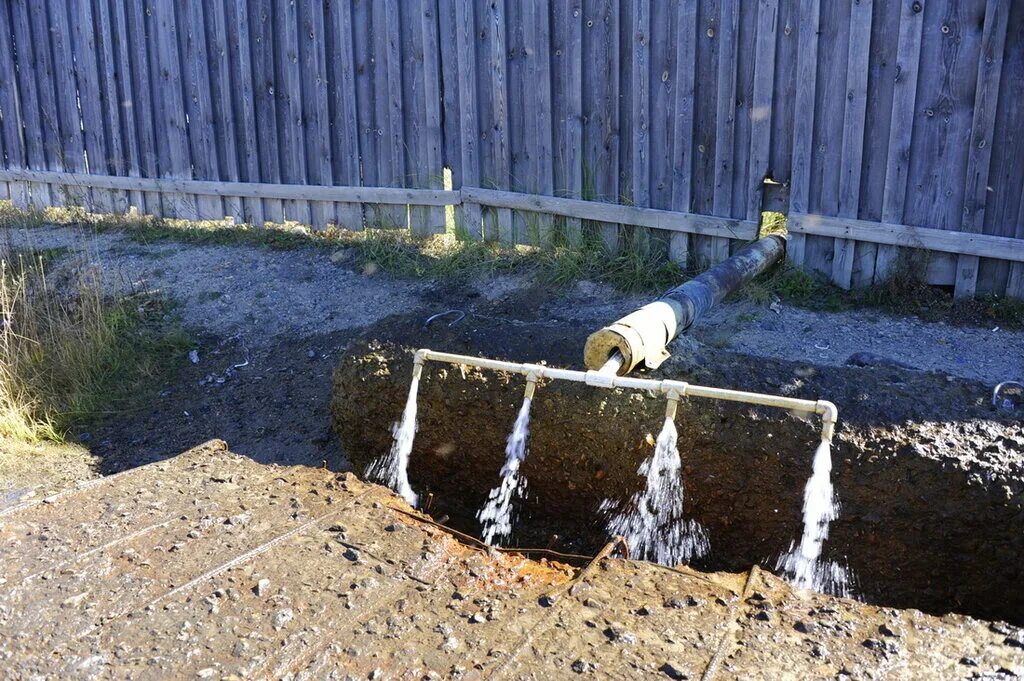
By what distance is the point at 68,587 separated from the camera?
3441 millimetres

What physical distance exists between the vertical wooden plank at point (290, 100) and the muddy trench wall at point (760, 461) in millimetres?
3124

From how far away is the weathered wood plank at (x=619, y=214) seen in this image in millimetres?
5672

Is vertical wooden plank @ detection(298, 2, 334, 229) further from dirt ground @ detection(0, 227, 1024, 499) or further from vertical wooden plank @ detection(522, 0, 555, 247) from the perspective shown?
vertical wooden plank @ detection(522, 0, 555, 247)

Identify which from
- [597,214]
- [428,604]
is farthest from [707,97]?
[428,604]

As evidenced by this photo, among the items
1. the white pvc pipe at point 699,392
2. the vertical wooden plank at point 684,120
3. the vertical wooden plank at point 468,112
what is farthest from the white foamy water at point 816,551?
the vertical wooden plank at point 468,112

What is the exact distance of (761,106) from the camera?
214 inches

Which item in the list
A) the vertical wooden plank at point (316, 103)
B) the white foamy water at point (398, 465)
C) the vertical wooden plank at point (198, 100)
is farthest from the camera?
the vertical wooden plank at point (198, 100)

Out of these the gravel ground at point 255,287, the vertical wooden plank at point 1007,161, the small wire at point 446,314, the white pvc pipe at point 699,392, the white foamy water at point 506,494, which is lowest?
the white foamy water at point 506,494

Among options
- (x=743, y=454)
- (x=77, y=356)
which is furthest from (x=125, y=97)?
(x=743, y=454)

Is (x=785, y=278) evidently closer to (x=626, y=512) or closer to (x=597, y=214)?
(x=597, y=214)

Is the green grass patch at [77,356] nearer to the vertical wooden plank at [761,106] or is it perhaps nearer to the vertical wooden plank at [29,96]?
the vertical wooden plank at [29,96]

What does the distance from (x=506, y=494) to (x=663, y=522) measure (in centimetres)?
76

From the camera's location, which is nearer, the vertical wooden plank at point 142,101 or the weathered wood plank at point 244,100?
the weathered wood plank at point 244,100

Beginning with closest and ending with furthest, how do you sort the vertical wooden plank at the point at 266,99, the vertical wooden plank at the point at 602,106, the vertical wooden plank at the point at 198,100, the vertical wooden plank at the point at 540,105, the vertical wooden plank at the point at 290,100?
the vertical wooden plank at the point at 602,106 < the vertical wooden plank at the point at 540,105 < the vertical wooden plank at the point at 290,100 < the vertical wooden plank at the point at 266,99 < the vertical wooden plank at the point at 198,100
